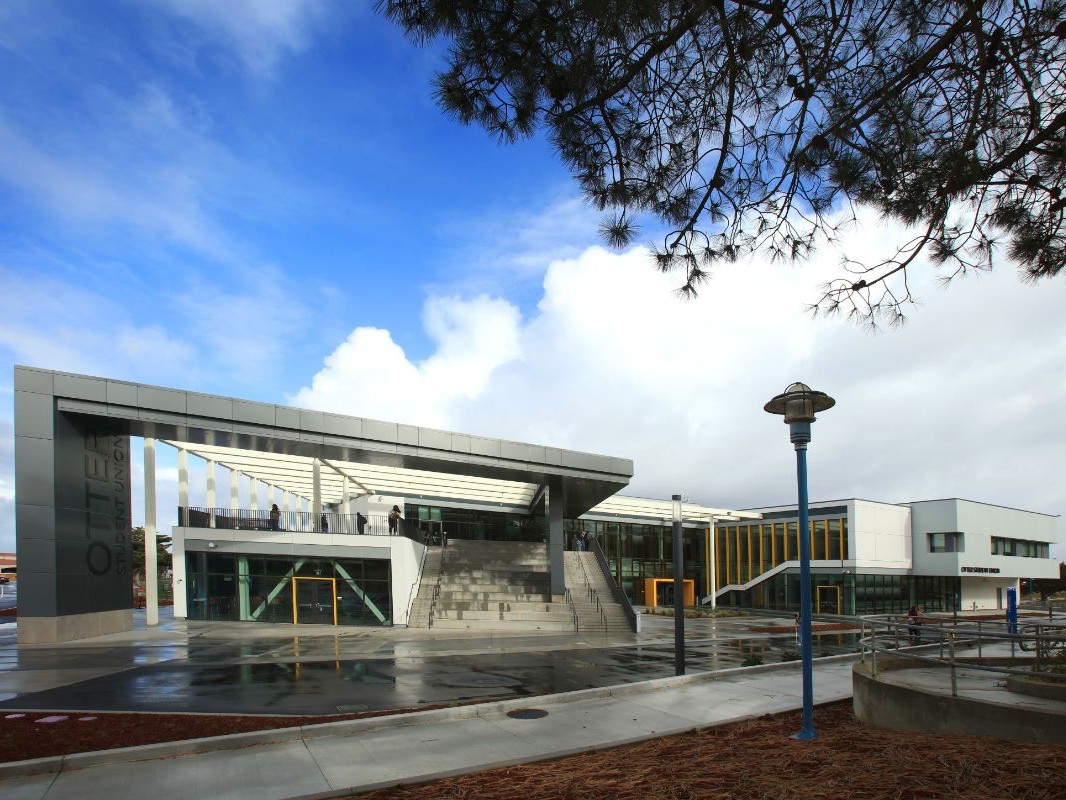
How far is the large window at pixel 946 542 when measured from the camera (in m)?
47.2

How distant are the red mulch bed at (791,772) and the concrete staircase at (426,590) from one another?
20.7m

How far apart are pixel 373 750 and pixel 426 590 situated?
73.5ft

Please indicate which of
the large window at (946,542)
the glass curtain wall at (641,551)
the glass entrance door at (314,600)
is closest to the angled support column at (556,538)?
the glass entrance door at (314,600)

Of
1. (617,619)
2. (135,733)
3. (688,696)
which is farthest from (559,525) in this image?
(135,733)

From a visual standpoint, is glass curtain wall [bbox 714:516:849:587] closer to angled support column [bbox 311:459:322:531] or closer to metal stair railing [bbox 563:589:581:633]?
metal stair railing [bbox 563:589:581:633]

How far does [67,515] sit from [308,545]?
8357mm

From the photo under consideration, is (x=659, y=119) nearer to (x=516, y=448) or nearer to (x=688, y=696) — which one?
(x=688, y=696)

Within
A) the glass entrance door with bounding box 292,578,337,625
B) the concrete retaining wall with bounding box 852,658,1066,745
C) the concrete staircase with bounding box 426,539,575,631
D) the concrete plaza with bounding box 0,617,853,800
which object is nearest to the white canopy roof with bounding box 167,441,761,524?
the concrete staircase with bounding box 426,539,575,631

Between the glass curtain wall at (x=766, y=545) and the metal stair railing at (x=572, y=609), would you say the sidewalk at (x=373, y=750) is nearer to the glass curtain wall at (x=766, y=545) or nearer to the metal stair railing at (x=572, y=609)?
the metal stair railing at (x=572, y=609)

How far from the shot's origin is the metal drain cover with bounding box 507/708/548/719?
992 cm

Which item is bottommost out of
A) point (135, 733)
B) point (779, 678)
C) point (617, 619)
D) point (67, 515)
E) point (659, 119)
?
point (617, 619)

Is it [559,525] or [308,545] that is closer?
[308,545]

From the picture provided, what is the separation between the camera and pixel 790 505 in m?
51.9

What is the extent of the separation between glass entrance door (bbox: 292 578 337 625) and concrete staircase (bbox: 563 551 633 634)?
372 inches
